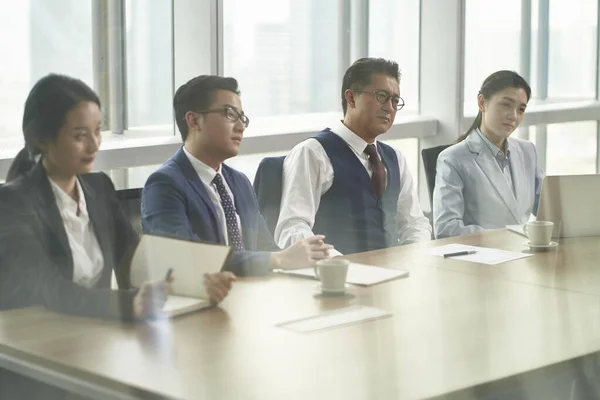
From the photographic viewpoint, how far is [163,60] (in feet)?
2.78

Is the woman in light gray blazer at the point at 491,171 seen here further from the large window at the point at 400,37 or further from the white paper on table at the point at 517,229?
the large window at the point at 400,37

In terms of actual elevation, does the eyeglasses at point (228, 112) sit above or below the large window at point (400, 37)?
below

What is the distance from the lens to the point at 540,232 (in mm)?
1235

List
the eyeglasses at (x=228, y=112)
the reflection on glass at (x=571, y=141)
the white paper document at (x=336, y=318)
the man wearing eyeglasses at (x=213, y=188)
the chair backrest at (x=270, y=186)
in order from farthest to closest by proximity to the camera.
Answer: the reflection on glass at (x=571, y=141), the chair backrest at (x=270, y=186), the eyeglasses at (x=228, y=112), the man wearing eyeglasses at (x=213, y=188), the white paper document at (x=336, y=318)

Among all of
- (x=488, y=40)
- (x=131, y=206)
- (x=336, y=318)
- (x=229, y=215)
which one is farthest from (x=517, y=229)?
(x=488, y=40)

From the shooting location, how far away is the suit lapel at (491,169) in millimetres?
1630

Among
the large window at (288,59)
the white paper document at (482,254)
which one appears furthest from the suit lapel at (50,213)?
the large window at (288,59)

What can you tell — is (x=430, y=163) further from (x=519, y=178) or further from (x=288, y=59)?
(x=288, y=59)

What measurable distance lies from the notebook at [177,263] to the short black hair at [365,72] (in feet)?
2.48

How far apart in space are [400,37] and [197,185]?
125 cm

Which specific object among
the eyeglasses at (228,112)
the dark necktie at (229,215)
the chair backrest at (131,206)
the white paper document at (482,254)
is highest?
the eyeglasses at (228,112)

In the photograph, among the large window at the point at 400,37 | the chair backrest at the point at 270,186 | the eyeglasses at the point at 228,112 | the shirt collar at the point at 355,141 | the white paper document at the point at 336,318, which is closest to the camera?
the white paper document at the point at 336,318

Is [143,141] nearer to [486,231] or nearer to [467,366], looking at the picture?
[467,366]

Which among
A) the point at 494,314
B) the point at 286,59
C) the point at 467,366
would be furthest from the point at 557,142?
the point at 467,366
